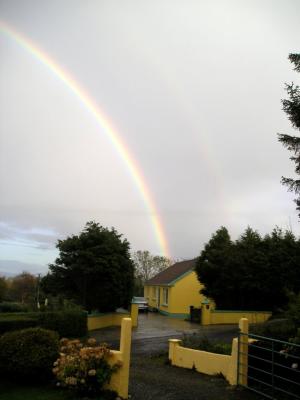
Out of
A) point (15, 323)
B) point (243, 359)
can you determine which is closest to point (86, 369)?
point (243, 359)

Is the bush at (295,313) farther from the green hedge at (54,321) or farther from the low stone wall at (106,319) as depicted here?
the low stone wall at (106,319)

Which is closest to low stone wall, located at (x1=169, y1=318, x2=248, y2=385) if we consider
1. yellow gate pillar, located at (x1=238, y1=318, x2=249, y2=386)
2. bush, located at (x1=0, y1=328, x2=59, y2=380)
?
yellow gate pillar, located at (x1=238, y1=318, x2=249, y2=386)

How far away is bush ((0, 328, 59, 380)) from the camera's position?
31.0 ft

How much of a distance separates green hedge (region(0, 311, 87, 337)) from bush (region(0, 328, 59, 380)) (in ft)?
19.6

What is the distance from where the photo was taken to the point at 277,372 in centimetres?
892

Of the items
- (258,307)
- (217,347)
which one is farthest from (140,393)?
Answer: (258,307)

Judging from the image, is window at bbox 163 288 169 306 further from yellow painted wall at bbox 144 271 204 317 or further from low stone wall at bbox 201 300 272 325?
low stone wall at bbox 201 300 272 325

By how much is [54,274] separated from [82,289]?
1770 mm

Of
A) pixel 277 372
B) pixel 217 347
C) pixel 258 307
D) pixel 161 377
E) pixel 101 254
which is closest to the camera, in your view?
pixel 277 372

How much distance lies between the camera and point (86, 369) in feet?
28.5

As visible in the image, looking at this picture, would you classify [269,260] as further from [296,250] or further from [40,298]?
[40,298]

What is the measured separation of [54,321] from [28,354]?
27.6ft

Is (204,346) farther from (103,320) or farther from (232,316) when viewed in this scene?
(232,316)

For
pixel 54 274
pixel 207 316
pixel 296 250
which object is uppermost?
pixel 296 250
